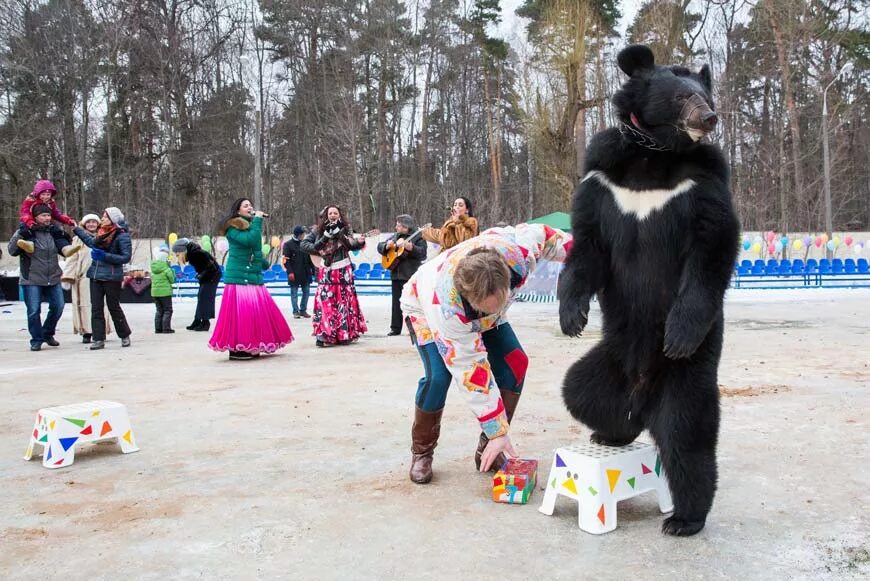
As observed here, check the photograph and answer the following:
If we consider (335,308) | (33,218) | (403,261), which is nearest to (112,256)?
(33,218)

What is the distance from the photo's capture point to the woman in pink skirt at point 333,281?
8586 mm

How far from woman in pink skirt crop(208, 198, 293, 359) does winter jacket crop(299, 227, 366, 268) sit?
3.73ft

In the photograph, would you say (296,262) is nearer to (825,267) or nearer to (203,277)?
(203,277)

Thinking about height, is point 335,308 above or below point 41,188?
below

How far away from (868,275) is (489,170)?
16559 millimetres

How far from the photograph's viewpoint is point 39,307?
868 centimetres

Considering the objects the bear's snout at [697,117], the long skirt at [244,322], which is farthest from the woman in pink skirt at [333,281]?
the bear's snout at [697,117]

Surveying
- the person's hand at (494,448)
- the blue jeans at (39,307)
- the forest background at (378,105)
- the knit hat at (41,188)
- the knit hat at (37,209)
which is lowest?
the person's hand at (494,448)

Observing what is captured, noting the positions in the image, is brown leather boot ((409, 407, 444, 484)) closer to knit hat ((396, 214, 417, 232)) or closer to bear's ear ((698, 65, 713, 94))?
bear's ear ((698, 65, 713, 94))

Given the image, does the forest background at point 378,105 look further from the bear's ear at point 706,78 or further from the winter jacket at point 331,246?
the bear's ear at point 706,78

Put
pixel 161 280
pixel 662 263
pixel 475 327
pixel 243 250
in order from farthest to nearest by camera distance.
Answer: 1. pixel 161 280
2. pixel 243 250
3. pixel 475 327
4. pixel 662 263

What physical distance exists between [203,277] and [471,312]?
8406 mm

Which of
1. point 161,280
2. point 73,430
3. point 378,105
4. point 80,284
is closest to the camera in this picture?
point 73,430

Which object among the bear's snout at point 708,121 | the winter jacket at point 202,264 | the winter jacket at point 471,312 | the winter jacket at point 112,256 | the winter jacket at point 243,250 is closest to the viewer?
the bear's snout at point 708,121
